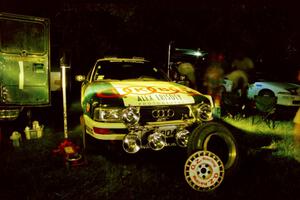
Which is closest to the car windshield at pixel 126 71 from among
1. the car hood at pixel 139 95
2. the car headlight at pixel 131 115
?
the car hood at pixel 139 95

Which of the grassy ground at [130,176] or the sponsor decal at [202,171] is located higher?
the sponsor decal at [202,171]

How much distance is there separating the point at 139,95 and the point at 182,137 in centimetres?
99

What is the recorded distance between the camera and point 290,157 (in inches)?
230

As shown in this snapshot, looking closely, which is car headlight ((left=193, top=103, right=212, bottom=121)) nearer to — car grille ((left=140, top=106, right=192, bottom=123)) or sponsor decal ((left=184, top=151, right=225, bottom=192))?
car grille ((left=140, top=106, right=192, bottom=123))

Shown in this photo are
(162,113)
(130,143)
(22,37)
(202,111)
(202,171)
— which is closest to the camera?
(202,171)

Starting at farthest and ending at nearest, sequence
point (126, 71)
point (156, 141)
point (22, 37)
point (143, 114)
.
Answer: point (22, 37)
point (126, 71)
point (143, 114)
point (156, 141)

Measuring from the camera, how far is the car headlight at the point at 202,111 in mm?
4965

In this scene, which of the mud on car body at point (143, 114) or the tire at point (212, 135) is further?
the mud on car body at point (143, 114)

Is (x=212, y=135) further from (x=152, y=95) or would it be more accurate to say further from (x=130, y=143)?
(x=130, y=143)

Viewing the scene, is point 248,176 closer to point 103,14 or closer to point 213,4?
point 213,4

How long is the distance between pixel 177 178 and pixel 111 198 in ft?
3.99

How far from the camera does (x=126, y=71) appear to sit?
6.50m

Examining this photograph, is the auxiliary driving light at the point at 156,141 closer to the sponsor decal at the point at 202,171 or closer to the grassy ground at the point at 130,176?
the grassy ground at the point at 130,176

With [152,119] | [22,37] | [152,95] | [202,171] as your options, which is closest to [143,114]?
[152,119]
